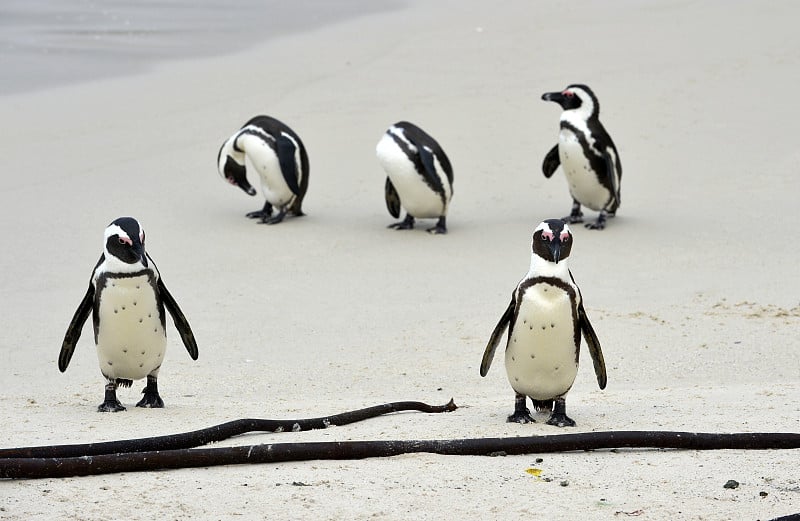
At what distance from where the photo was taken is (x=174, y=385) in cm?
545

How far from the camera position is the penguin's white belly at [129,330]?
4.60 m

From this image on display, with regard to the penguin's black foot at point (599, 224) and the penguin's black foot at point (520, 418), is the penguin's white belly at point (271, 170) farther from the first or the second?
the penguin's black foot at point (520, 418)

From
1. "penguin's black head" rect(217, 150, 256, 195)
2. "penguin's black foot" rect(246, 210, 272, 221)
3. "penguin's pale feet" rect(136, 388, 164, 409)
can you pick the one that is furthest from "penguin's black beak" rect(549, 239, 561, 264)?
"penguin's black head" rect(217, 150, 256, 195)

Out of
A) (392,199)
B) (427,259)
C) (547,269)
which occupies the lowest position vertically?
(547,269)

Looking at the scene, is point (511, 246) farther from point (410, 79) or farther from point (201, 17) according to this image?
point (201, 17)

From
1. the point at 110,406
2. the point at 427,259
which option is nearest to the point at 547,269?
the point at 110,406

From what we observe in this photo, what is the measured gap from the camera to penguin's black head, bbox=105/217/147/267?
4477 millimetres

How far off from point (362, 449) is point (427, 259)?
412 cm

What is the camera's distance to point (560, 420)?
14.2 ft

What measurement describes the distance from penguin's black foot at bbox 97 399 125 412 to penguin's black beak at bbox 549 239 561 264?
166 cm

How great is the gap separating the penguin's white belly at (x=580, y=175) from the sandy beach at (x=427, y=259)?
224 mm

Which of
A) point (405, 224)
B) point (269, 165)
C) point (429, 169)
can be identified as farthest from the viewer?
point (269, 165)

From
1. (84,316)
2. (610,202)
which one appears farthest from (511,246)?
(84,316)

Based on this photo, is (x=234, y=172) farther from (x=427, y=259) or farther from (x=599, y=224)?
(x=599, y=224)
